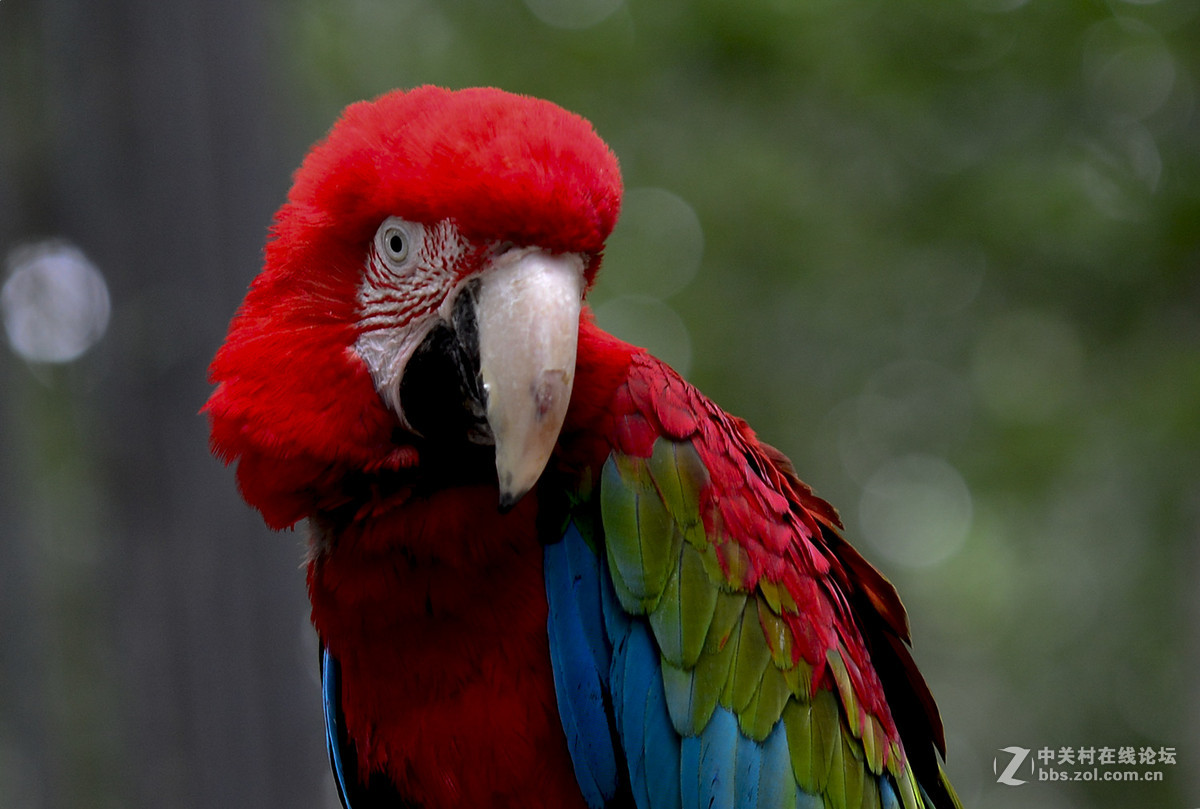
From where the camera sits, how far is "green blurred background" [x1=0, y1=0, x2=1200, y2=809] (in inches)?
89.3

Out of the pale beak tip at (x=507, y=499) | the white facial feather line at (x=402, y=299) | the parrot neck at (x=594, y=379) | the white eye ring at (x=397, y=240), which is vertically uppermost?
the white eye ring at (x=397, y=240)

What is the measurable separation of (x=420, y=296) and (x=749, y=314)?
14.4 ft

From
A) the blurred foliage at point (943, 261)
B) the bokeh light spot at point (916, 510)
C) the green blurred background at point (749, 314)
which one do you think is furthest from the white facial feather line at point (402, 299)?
the bokeh light spot at point (916, 510)

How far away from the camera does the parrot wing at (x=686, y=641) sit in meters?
1.32

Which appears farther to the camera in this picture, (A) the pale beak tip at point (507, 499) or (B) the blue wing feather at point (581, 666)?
(B) the blue wing feather at point (581, 666)

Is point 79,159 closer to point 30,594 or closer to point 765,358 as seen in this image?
point 30,594

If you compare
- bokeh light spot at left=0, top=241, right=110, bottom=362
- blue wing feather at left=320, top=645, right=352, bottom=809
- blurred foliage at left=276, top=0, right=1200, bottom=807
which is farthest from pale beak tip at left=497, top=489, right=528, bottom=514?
blurred foliage at left=276, top=0, right=1200, bottom=807

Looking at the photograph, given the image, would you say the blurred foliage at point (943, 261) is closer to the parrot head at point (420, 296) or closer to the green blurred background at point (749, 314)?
the green blurred background at point (749, 314)

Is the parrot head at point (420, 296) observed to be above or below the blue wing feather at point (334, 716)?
above

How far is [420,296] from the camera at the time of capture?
47.2 inches

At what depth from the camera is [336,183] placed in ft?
4.04

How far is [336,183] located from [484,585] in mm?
574

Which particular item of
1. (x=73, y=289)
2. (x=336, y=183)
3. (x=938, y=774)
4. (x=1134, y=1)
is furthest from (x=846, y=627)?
(x=1134, y=1)

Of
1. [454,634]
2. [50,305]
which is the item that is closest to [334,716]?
[454,634]
